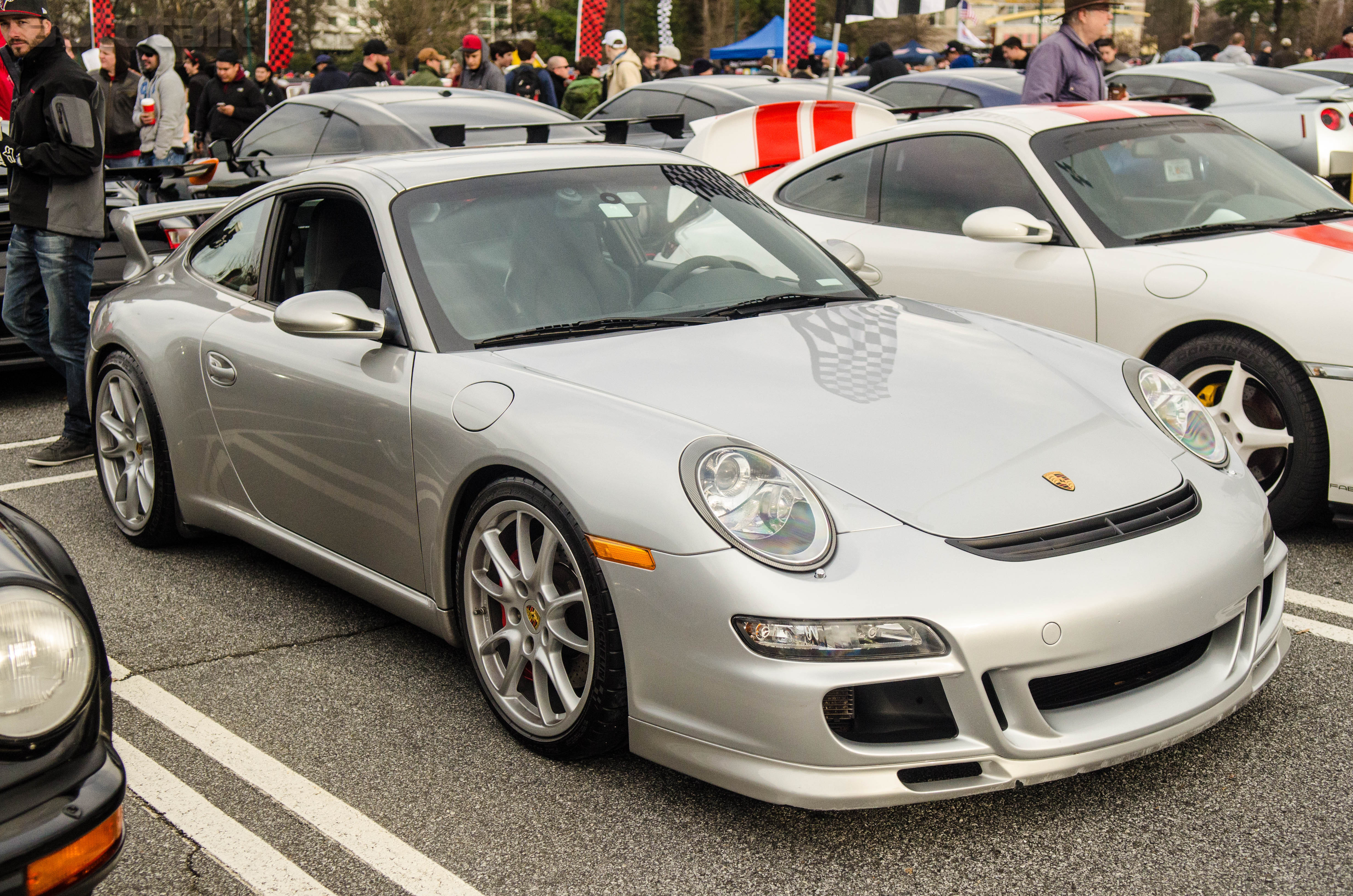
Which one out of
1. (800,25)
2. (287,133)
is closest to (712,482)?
(287,133)

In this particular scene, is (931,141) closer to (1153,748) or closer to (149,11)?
(1153,748)

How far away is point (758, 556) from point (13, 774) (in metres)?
1.32

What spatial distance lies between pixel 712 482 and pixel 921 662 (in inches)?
21.9

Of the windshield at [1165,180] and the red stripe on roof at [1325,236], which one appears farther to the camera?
the windshield at [1165,180]

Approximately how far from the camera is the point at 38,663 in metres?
1.93

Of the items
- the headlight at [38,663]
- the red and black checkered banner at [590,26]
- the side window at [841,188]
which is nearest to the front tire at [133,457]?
the headlight at [38,663]

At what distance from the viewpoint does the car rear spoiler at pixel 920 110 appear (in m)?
7.59

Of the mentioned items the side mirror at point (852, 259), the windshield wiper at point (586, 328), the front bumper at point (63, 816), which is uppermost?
the side mirror at point (852, 259)

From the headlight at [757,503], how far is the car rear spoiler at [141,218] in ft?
9.57

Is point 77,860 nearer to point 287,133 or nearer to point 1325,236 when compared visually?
point 1325,236

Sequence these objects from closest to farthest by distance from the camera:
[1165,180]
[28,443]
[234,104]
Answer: [1165,180]
[28,443]
[234,104]

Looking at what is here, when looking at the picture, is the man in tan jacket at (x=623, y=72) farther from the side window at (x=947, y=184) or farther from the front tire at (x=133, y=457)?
the front tire at (x=133, y=457)

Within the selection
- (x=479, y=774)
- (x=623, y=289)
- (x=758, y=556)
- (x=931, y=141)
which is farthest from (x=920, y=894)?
(x=931, y=141)

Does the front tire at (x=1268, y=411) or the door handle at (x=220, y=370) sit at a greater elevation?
the door handle at (x=220, y=370)
